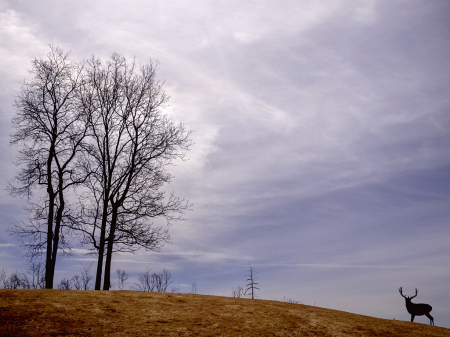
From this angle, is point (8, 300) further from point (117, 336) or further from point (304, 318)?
point (304, 318)

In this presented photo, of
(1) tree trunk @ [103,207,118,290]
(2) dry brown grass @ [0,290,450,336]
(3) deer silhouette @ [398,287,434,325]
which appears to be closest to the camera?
(2) dry brown grass @ [0,290,450,336]

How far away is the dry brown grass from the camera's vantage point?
351 inches

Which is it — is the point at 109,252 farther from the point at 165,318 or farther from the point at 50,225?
the point at 165,318

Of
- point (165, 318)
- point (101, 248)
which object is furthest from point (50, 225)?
point (165, 318)

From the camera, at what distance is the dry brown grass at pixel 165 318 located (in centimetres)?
891

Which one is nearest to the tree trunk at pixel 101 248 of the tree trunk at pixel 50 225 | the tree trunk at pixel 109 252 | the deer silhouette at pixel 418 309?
the tree trunk at pixel 109 252

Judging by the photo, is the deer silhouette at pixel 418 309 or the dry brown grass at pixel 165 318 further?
the deer silhouette at pixel 418 309

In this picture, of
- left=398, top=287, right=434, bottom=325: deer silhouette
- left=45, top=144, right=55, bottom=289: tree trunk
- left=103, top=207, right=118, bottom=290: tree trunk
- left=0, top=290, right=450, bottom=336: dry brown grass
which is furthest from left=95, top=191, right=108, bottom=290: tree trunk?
left=398, top=287, right=434, bottom=325: deer silhouette

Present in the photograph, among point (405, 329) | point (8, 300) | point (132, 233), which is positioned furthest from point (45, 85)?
point (405, 329)

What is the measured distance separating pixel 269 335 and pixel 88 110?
1676 centimetres

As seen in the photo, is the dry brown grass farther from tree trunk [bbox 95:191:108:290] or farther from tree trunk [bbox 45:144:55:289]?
tree trunk [bbox 45:144:55:289]

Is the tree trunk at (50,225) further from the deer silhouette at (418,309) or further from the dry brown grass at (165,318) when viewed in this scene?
the deer silhouette at (418,309)

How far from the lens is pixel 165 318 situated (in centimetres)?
1035

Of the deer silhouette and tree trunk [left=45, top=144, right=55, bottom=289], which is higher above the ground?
tree trunk [left=45, top=144, right=55, bottom=289]
